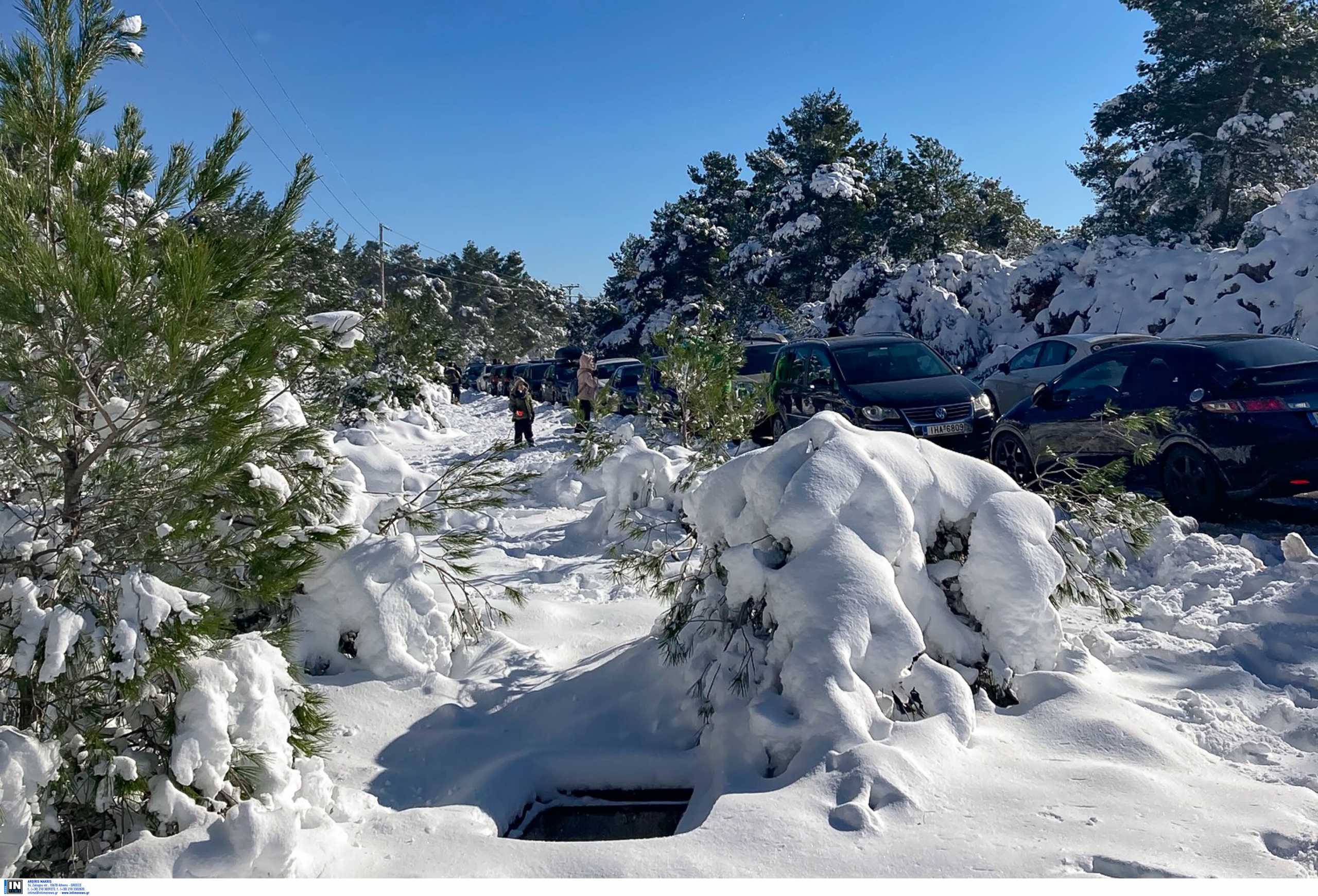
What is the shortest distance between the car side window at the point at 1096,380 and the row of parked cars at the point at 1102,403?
1 centimetres

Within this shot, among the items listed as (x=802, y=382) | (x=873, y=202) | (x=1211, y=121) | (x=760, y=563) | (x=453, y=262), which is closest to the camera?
(x=760, y=563)

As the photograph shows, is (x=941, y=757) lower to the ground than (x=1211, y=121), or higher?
lower

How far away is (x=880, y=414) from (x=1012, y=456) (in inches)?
68.2

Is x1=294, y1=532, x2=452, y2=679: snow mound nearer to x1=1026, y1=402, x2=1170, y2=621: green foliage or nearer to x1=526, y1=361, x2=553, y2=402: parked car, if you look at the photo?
x1=1026, y1=402, x2=1170, y2=621: green foliage

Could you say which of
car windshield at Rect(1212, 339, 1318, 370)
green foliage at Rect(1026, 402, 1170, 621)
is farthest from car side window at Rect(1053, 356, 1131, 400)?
green foliage at Rect(1026, 402, 1170, 621)

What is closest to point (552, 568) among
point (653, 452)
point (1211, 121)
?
A: point (653, 452)

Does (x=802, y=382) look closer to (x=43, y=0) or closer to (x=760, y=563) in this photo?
(x=760, y=563)

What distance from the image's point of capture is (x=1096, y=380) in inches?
334

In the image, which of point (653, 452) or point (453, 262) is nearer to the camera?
point (653, 452)

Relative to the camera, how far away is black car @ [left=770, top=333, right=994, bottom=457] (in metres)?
10.5

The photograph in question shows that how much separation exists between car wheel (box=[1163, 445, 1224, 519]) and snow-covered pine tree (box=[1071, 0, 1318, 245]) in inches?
760

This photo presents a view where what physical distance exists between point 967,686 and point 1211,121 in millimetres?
28808

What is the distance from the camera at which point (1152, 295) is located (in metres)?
17.7

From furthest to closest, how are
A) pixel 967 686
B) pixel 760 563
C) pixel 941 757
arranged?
pixel 760 563 < pixel 967 686 < pixel 941 757
